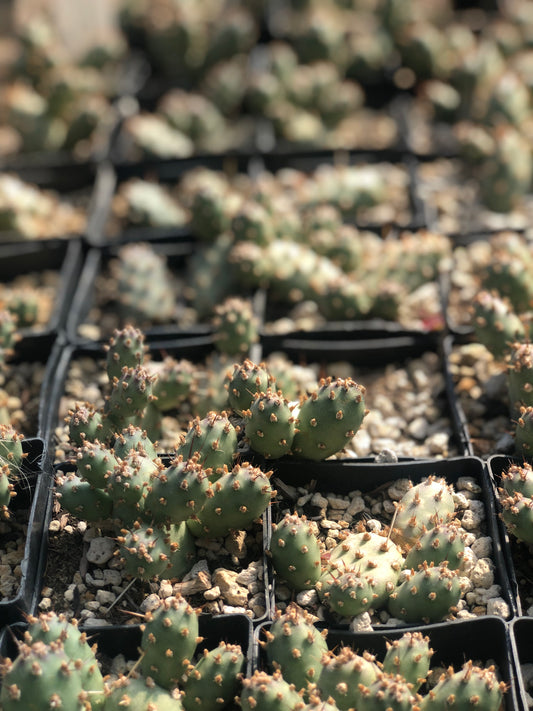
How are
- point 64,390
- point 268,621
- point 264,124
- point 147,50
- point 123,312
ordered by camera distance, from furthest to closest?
1. point 147,50
2. point 264,124
3. point 123,312
4. point 64,390
5. point 268,621

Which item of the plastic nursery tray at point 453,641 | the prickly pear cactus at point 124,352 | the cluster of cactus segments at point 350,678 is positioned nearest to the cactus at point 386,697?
the cluster of cactus segments at point 350,678

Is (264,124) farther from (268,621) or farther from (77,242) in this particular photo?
(268,621)

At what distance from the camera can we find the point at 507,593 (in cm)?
230

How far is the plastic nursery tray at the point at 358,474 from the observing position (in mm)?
2561

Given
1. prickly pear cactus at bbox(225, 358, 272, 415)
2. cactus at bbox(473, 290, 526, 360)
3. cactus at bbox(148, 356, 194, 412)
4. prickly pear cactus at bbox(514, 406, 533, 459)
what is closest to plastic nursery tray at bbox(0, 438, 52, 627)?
cactus at bbox(148, 356, 194, 412)

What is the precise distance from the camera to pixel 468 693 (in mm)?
1952

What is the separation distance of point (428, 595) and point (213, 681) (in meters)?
0.58

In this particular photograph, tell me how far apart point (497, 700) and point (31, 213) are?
3.09 meters

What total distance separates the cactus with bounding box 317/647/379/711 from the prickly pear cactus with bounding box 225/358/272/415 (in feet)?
2.57

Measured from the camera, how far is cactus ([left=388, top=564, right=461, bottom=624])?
85.4 inches

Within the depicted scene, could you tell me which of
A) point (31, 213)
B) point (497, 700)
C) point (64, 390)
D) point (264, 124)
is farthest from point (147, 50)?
point (497, 700)

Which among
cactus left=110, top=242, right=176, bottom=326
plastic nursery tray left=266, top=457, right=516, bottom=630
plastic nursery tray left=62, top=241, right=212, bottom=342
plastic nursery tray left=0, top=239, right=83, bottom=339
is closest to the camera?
plastic nursery tray left=266, top=457, right=516, bottom=630

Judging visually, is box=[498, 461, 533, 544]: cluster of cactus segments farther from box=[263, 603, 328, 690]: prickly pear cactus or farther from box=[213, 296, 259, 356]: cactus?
box=[213, 296, 259, 356]: cactus

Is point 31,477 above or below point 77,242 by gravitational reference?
below
